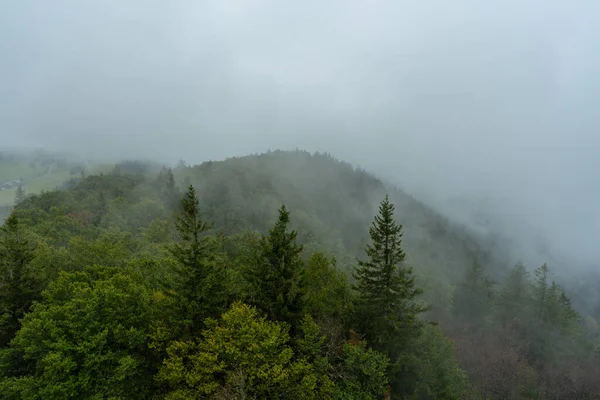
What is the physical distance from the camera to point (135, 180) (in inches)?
6388

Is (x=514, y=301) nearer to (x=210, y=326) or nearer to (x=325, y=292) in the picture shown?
Result: (x=325, y=292)

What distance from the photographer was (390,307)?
29.9 meters

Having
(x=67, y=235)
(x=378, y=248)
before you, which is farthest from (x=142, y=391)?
(x=67, y=235)

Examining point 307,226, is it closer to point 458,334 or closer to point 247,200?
point 247,200

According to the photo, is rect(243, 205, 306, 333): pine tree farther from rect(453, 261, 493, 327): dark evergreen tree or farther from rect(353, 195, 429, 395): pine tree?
Result: rect(453, 261, 493, 327): dark evergreen tree

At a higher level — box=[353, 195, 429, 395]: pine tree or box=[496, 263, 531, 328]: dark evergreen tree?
box=[353, 195, 429, 395]: pine tree

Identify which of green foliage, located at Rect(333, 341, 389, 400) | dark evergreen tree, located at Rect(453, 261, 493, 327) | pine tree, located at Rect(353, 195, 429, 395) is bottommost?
dark evergreen tree, located at Rect(453, 261, 493, 327)

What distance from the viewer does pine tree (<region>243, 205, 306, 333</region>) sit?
2580 centimetres

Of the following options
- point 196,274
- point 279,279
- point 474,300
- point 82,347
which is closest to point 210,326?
point 196,274

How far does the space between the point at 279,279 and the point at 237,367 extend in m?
6.90

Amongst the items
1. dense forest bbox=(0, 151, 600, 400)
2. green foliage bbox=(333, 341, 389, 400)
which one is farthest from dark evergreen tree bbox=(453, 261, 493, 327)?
green foliage bbox=(333, 341, 389, 400)

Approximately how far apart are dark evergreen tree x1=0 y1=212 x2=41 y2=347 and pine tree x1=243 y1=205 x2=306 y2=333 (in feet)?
59.7

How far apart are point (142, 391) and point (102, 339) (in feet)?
15.6

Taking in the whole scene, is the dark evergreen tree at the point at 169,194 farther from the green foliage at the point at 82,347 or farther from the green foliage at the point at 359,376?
the green foliage at the point at 359,376
